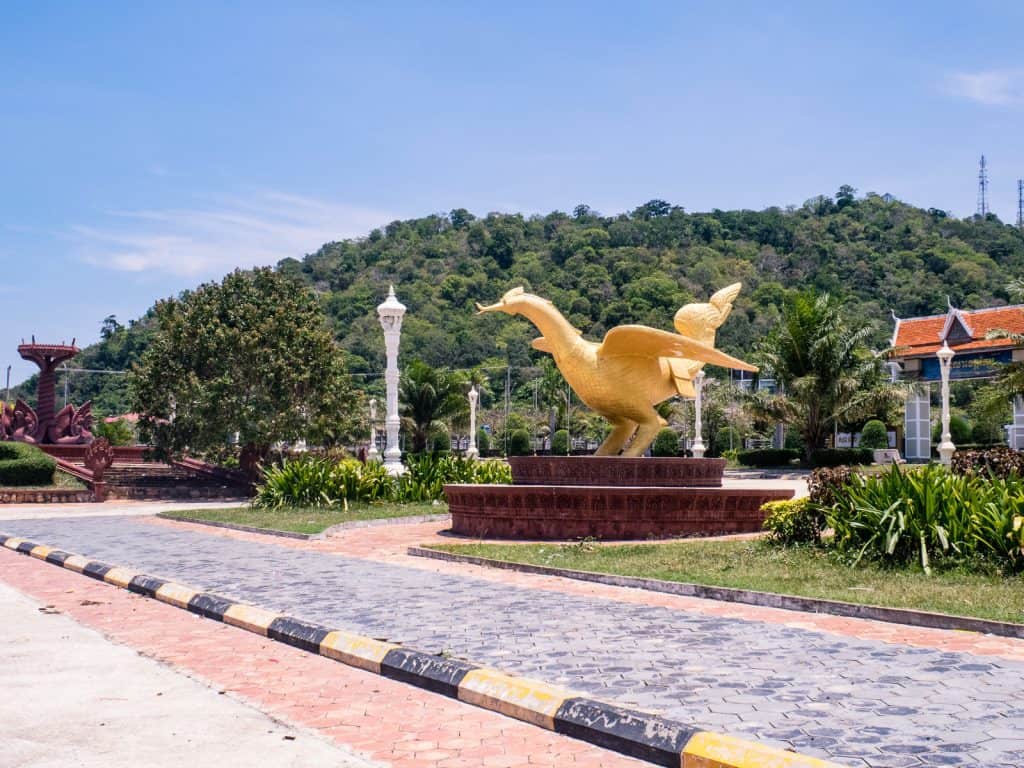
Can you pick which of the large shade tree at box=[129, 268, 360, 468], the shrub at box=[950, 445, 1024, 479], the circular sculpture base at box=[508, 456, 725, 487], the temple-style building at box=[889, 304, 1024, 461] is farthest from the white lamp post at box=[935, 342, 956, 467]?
the large shade tree at box=[129, 268, 360, 468]

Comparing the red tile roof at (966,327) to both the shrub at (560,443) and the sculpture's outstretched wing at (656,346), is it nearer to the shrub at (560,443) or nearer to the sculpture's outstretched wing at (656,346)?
the shrub at (560,443)

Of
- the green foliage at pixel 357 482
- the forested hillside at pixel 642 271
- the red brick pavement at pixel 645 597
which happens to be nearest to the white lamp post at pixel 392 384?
the green foliage at pixel 357 482

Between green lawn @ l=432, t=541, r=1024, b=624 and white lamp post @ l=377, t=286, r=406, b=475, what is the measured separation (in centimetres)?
948

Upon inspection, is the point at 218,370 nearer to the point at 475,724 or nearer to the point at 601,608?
the point at 601,608

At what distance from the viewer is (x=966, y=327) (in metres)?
46.0

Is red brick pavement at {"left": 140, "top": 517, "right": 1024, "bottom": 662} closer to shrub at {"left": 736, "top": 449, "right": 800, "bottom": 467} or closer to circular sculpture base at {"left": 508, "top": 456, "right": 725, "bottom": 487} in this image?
circular sculpture base at {"left": 508, "top": 456, "right": 725, "bottom": 487}

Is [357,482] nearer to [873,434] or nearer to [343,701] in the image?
[343,701]

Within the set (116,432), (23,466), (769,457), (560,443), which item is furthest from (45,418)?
(769,457)

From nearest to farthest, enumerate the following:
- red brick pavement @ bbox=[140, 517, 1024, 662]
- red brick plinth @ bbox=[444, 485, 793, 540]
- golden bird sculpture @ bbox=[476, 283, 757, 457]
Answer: red brick pavement @ bbox=[140, 517, 1024, 662], red brick plinth @ bbox=[444, 485, 793, 540], golden bird sculpture @ bbox=[476, 283, 757, 457]

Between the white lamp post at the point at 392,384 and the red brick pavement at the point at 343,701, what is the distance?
43.8ft

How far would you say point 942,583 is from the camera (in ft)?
30.7

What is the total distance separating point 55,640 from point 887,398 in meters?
33.7

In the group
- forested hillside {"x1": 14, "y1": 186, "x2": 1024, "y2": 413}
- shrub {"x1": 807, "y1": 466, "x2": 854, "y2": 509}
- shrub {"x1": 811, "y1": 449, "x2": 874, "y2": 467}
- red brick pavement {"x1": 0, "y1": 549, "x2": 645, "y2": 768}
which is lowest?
red brick pavement {"x1": 0, "y1": 549, "x2": 645, "y2": 768}

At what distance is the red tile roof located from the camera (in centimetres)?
4393
